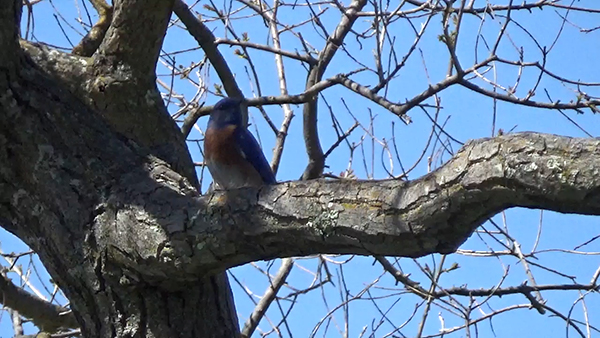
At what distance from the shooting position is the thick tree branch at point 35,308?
352 cm

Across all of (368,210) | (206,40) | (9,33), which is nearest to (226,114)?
(206,40)

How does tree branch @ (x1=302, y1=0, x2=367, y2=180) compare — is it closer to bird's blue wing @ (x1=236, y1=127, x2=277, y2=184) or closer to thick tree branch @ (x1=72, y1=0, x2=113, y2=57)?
bird's blue wing @ (x1=236, y1=127, x2=277, y2=184)

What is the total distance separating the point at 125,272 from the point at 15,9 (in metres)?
1.06

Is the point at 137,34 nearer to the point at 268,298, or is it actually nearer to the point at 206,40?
the point at 206,40

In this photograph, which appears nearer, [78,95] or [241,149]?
[78,95]

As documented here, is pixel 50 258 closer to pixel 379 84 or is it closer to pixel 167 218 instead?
pixel 167 218

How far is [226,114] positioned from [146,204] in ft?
5.72

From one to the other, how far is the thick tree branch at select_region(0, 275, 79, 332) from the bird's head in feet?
4.33

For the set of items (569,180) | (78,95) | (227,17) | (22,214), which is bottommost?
(569,180)

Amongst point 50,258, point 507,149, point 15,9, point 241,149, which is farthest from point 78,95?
point 507,149

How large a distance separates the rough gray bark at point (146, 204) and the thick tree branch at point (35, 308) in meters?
0.72

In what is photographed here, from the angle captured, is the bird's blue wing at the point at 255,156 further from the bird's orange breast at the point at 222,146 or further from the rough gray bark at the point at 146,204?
the rough gray bark at the point at 146,204

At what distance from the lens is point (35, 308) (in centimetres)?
366

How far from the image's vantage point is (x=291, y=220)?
228 centimetres
